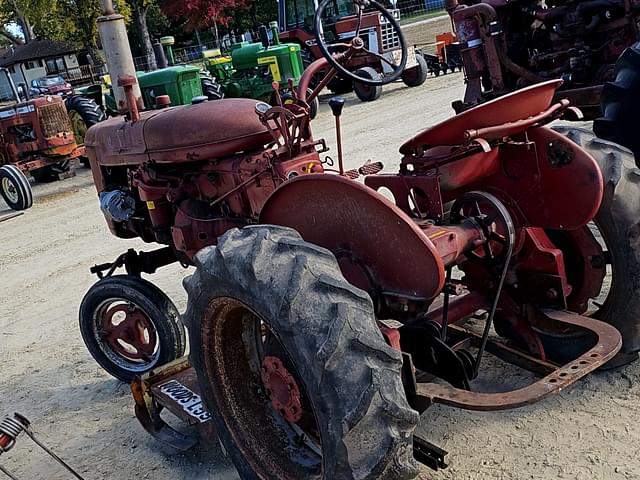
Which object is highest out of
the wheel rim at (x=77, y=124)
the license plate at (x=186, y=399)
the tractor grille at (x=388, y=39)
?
the tractor grille at (x=388, y=39)

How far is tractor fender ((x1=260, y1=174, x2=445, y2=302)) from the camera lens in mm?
2426

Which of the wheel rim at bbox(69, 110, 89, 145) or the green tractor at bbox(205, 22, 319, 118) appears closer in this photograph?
the wheel rim at bbox(69, 110, 89, 145)

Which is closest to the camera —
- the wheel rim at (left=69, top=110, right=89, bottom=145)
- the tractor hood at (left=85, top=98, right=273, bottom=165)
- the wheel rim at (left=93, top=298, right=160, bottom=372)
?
the tractor hood at (left=85, top=98, right=273, bottom=165)

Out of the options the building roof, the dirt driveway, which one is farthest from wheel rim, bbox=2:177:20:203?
the building roof

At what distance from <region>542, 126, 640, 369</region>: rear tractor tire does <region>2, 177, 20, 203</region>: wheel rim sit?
8578 mm

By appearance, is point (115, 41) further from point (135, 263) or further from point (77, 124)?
point (135, 263)

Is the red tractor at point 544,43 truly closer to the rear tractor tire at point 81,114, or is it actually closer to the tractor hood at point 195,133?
the tractor hood at point 195,133

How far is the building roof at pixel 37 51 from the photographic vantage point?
145 ft

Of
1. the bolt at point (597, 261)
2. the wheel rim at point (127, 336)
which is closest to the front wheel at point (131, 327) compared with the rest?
the wheel rim at point (127, 336)

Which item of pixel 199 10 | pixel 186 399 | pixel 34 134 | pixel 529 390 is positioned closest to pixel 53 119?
pixel 34 134

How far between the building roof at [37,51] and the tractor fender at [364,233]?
148 ft

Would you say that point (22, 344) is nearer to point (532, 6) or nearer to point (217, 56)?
point (532, 6)

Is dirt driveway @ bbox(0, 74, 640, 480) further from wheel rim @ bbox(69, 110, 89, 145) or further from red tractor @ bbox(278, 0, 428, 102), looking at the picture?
red tractor @ bbox(278, 0, 428, 102)

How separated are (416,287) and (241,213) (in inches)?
60.8
